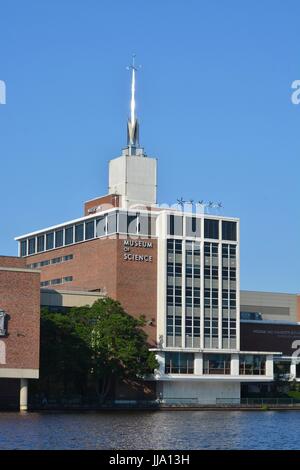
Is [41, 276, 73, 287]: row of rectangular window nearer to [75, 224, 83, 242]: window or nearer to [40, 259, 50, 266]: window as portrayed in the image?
[40, 259, 50, 266]: window

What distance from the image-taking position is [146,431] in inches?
3287

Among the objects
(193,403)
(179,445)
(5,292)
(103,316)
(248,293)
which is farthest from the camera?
(248,293)

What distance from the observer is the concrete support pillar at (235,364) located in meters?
135

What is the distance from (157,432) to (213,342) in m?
51.8

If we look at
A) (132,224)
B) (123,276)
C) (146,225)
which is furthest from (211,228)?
(123,276)

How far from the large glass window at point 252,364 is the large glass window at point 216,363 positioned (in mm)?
2221

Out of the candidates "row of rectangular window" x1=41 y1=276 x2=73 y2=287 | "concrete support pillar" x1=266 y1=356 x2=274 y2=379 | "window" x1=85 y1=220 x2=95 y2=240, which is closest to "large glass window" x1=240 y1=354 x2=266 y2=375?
"concrete support pillar" x1=266 y1=356 x2=274 y2=379

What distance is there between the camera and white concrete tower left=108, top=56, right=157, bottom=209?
137 metres

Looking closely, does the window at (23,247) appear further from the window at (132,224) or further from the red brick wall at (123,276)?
the window at (132,224)

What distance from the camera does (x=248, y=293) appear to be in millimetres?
180500

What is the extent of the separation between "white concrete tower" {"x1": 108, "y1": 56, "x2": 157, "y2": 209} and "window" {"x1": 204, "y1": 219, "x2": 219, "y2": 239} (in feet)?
24.5

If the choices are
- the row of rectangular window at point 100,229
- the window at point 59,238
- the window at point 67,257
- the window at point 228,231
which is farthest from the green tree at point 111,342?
the window at point 59,238
